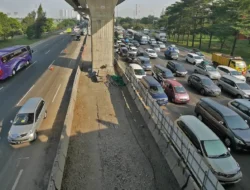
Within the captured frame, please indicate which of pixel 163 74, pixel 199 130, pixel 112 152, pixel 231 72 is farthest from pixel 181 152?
pixel 231 72

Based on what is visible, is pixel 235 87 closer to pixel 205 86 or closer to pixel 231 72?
pixel 205 86

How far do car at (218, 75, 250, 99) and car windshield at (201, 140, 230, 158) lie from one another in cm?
1246

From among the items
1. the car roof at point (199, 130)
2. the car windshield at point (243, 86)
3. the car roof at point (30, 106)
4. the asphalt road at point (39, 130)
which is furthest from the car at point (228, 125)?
the car roof at point (30, 106)

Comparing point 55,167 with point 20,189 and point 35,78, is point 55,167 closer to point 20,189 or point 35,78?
point 20,189

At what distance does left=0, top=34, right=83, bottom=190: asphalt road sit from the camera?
449 inches

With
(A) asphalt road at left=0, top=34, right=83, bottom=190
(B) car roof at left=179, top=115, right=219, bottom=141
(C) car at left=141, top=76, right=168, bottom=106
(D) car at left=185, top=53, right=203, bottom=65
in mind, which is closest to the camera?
(A) asphalt road at left=0, top=34, right=83, bottom=190

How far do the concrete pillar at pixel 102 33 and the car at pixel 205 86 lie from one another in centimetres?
1053

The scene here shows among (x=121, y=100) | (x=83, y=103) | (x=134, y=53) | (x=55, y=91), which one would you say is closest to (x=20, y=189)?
(x=83, y=103)

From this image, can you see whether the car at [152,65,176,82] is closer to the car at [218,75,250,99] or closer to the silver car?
the car at [218,75,250,99]

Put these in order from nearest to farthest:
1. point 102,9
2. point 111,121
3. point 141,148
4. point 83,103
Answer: point 141,148
point 111,121
point 83,103
point 102,9

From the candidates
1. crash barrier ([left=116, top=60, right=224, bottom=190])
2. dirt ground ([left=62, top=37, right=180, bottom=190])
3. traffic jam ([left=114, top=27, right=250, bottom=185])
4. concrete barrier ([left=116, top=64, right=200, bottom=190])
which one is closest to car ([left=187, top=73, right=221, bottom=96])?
traffic jam ([left=114, top=27, right=250, bottom=185])

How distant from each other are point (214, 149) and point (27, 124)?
11.3 m

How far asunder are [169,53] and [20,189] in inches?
1432

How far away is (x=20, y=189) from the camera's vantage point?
34.7 feet
